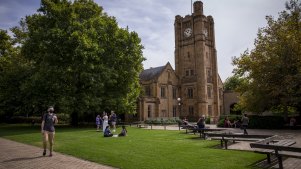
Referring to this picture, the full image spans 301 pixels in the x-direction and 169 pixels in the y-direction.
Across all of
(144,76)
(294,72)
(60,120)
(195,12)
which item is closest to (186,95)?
(144,76)

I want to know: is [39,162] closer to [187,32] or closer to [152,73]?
[152,73]

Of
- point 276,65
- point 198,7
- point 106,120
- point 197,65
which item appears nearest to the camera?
point 106,120

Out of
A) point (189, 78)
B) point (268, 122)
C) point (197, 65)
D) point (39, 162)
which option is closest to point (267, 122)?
point (268, 122)

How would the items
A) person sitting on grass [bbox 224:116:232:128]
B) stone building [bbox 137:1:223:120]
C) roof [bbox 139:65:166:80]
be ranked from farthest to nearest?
roof [bbox 139:65:166:80] → stone building [bbox 137:1:223:120] → person sitting on grass [bbox 224:116:232:128]

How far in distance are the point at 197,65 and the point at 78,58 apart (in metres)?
29.8

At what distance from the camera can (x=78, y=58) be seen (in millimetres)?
29125

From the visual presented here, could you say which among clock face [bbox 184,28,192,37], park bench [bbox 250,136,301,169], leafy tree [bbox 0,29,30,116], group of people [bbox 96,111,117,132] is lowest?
park bench [bbox 250,136,301,169]

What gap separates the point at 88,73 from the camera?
28.6 metres

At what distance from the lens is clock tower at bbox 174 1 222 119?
172 feet

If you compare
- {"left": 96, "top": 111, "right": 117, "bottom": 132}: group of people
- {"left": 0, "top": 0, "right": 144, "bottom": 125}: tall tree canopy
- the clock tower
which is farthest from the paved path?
the clock tower

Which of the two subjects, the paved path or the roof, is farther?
the roof

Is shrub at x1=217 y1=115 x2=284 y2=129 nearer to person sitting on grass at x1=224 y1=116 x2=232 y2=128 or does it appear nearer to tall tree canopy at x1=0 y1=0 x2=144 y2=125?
person sitting on grass at x1=224 y1=116 x2=232 y2=128

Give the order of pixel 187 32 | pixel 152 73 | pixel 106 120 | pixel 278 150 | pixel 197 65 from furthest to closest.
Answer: pixel 187 32
pixel 152 73
pixel 197 65
pixel 106 120
pixel 278 150

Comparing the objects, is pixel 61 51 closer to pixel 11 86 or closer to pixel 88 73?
pixel 88 73
